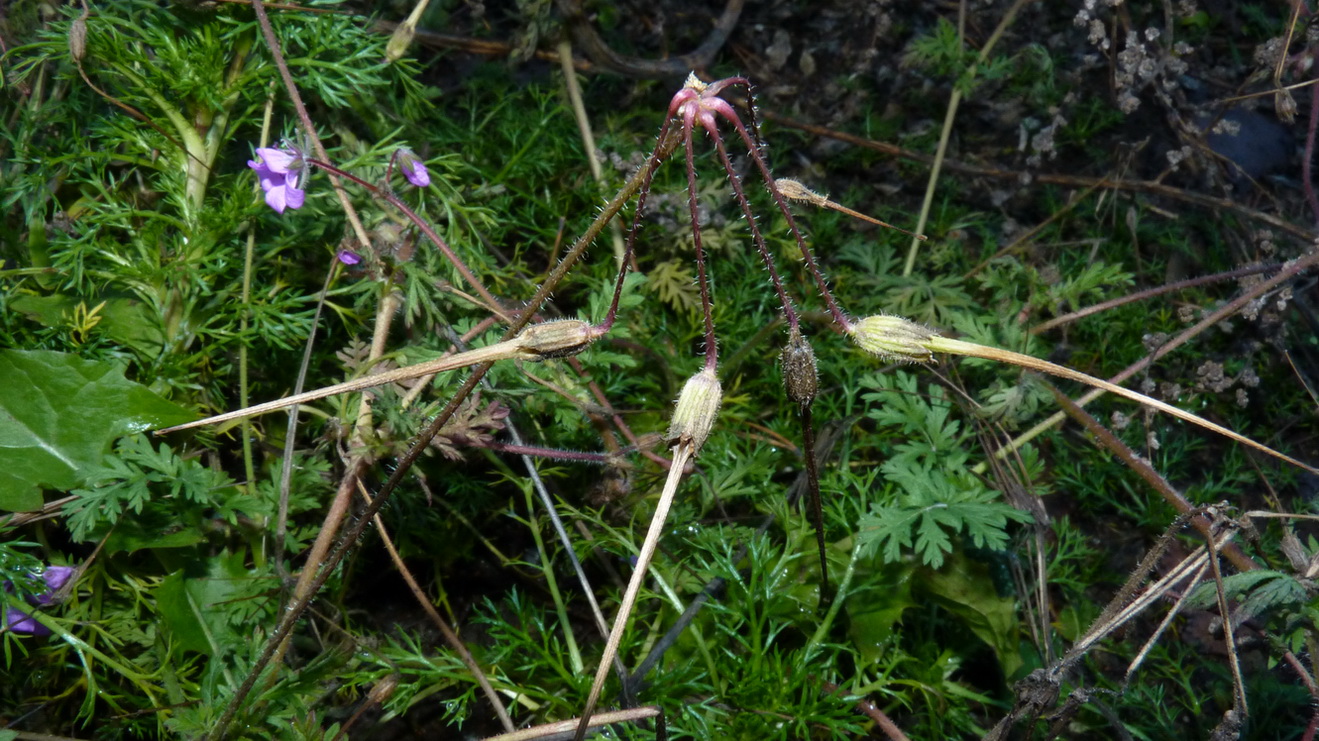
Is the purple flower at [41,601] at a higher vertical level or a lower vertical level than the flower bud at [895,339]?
lower

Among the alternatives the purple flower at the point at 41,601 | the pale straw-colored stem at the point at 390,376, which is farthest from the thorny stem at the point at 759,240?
the purple flower at the point at 41,601

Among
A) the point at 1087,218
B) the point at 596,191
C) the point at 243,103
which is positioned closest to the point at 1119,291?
the point at 1087,218

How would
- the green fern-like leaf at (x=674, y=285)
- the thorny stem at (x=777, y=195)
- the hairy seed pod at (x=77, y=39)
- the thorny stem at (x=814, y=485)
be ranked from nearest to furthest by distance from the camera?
1. the thorny stem at (x=777, y=195)
2. the thorny stem at (x=814, y=485)
3. the hairy seed pod at (x=77, y=39)
4. the green fern-like leaf at (x=674, y=285)

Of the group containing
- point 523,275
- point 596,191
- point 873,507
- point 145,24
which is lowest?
point 873,507

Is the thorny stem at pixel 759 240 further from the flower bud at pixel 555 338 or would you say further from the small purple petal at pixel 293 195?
the small purple petal at pixel 293 195

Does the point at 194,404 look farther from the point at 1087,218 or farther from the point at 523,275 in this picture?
the point at 1087,218

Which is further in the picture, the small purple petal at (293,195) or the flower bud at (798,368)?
the small purple petal at (293,195)
